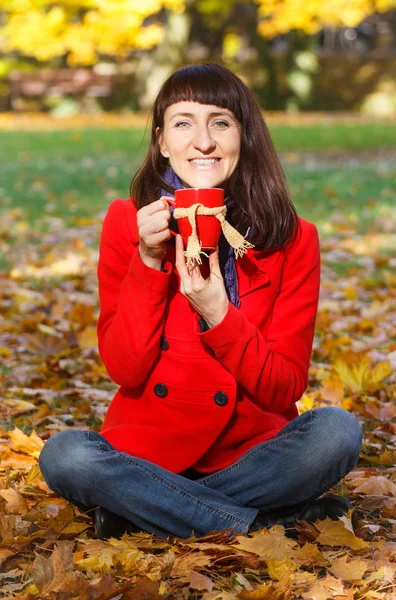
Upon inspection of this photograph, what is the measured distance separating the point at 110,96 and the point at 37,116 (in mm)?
2183

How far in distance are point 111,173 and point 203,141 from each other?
9470 millimetres

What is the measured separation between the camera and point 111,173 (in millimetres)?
11852

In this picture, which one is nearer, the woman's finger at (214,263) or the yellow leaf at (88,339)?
the woman's finger at (214,263)

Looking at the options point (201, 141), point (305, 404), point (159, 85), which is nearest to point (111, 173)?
point (305, 404)

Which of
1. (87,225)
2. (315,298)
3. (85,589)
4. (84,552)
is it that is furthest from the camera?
(87,225)

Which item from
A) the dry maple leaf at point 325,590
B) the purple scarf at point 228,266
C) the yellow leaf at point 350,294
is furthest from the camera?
the yellow leaf at point 350,294

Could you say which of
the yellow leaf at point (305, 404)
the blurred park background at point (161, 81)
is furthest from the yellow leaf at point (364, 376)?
the blurred park background at point (161, 81)

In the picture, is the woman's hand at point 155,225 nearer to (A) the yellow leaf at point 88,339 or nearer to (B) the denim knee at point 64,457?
(B) the denim knee at point 64,457

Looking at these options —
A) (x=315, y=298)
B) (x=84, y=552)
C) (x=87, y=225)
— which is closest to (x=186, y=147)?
(x=315, y=298)

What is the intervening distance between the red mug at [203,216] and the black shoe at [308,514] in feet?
2.66

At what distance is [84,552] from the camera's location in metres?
2.47

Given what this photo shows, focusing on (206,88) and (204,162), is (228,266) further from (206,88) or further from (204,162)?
(206,88)

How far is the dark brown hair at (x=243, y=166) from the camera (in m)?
2.61

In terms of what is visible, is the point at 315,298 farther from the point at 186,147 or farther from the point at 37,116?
the point at 37,116
